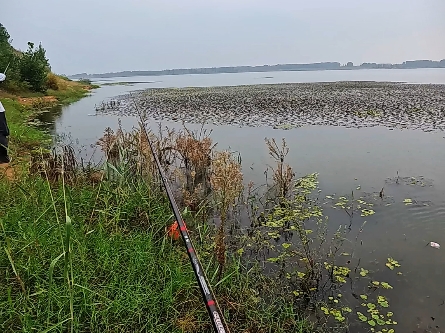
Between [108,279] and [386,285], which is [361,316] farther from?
[108,279]

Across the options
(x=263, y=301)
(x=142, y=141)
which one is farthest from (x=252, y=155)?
(x=263, y=301)

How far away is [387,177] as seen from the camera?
7.73m

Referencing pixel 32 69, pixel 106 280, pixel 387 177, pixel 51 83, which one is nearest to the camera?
Result: pixel 106 280

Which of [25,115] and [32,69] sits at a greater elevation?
[32,69]

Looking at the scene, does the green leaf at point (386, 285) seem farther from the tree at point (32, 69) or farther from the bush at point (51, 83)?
the bush at point (51, 83)

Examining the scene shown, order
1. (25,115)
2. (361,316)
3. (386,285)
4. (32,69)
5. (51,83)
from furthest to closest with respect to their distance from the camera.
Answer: (51,83) → (32,69) → (25,115) → (386,285) → (361,316)

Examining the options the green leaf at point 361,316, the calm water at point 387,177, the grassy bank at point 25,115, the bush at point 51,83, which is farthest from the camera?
the bush at point 51,83

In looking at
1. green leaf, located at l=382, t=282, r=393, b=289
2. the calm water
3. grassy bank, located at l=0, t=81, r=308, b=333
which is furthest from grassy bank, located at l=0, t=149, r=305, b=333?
the calm water

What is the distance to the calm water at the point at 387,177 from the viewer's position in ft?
13.1

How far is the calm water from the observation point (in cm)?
400

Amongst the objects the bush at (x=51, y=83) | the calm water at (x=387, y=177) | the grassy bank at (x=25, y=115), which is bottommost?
the calm water at (x=387, y=177)

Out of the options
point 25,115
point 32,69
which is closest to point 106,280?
point 25,115

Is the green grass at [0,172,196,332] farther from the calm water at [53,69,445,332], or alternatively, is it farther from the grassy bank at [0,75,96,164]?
the calm water at [53,69,445,332]

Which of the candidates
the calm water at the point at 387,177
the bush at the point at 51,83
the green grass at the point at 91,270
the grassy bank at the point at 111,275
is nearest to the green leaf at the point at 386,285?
the calm water at the point at 387,177
